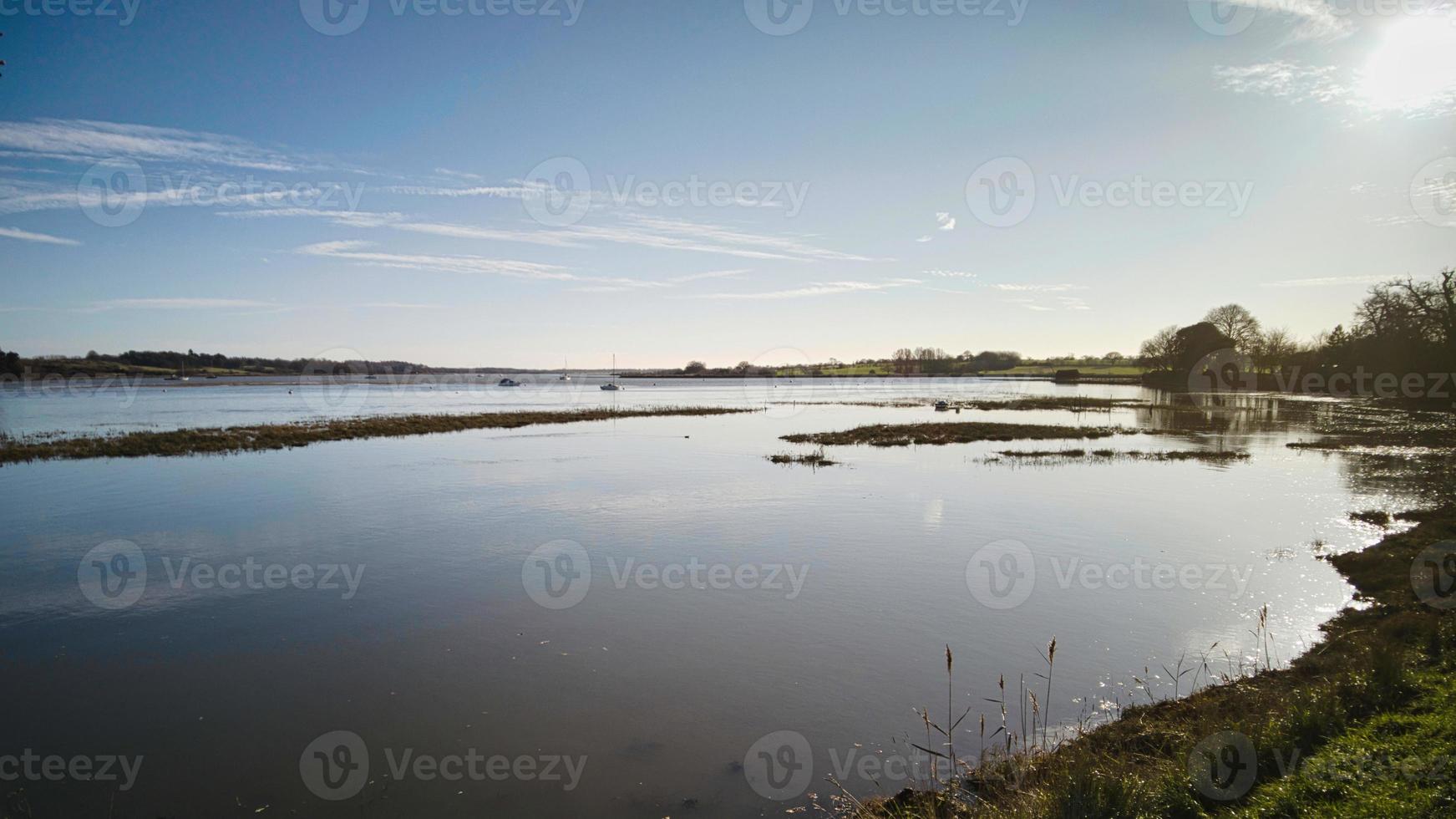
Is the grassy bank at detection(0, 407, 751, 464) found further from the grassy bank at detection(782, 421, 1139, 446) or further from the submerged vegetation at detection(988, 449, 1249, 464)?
the submerged vegetation at detection(988, 449, 1249, 464)

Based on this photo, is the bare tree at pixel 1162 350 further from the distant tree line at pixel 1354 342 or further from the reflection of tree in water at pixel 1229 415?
the reflection of tree in water at pixel 1229 415

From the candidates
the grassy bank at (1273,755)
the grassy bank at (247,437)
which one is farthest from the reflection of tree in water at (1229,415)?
the grassy bank at (247,437)

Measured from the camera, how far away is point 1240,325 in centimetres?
10894

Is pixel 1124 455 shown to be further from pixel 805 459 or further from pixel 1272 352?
pixel 1272 352

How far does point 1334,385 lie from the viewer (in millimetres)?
80062

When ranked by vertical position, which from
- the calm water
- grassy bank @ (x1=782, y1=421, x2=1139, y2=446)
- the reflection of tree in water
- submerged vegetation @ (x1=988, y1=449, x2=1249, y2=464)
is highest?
the reflection of tree in water

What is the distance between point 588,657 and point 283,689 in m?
4.48

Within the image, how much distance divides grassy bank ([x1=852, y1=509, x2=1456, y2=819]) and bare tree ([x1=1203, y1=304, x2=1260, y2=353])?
124269 mm

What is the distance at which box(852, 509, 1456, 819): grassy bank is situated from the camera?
517 centimetres

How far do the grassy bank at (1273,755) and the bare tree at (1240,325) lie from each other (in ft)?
408

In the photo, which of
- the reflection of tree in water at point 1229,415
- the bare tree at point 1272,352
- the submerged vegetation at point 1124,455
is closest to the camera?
the submerged vegetation at point 1124,455

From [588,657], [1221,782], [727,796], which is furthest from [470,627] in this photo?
[1221,782]

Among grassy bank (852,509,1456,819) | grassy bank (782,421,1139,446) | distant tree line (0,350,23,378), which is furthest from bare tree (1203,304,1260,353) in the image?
distant tree line (0,350,23,378)

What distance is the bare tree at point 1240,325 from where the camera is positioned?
108 metres
